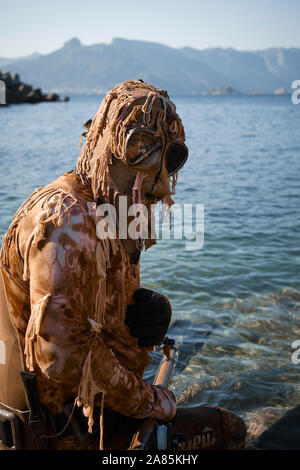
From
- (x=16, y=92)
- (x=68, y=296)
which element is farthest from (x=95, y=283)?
(x=16, y=92)

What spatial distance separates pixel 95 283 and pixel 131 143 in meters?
0.74

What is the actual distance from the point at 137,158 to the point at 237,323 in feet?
16.1

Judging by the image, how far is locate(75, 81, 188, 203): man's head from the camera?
2.35 m

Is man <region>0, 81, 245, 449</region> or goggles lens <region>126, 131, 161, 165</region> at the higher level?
goggles lens <region>126, 131, 161, 165</region>

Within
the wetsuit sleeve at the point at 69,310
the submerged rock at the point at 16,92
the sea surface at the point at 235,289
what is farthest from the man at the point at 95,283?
the submerged rock at the point at 16,92

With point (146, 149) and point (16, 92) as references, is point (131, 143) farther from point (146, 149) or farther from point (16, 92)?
point (16, 92)

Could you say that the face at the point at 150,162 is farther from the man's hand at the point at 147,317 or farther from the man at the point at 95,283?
the man's hand at the point at 147,317

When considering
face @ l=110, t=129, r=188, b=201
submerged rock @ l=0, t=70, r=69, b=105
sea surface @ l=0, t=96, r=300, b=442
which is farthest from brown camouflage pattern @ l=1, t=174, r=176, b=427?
submerged rock @ l=0, t=70, r=69, b=105

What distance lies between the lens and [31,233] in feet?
7.16

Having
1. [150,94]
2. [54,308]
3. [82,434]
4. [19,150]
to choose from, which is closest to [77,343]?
[54,308]

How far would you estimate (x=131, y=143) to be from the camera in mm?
2346

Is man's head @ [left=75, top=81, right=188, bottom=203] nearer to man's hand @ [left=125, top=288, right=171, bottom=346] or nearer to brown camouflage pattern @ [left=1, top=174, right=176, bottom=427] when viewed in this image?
brown camouflage pattern @ [left=1, top=174, right=176, bottom=427]

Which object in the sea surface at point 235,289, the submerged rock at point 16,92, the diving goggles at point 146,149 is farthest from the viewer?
the submerged rock at point 16,92

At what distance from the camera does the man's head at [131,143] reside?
7.71 feet
